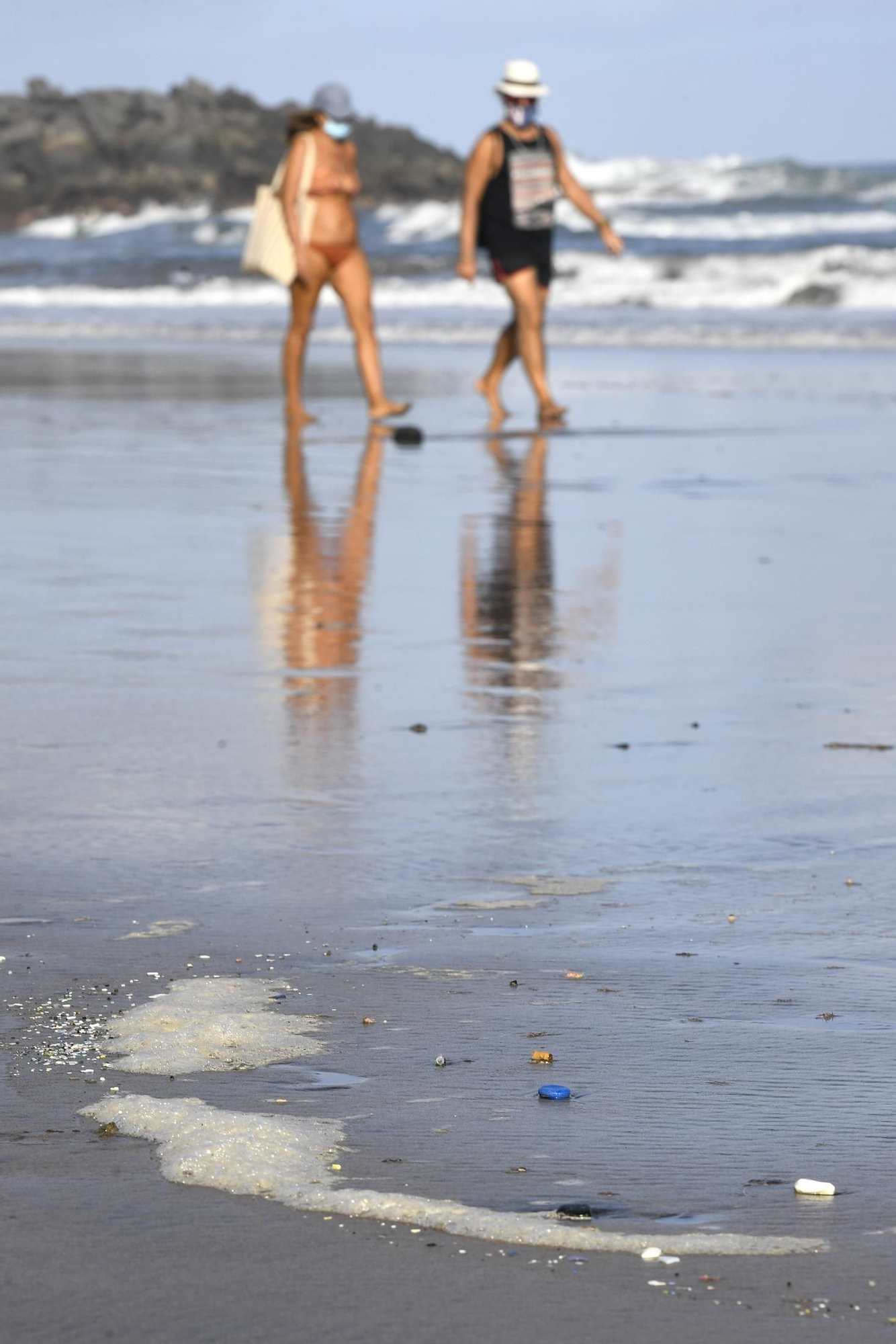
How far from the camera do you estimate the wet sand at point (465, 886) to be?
1.99m

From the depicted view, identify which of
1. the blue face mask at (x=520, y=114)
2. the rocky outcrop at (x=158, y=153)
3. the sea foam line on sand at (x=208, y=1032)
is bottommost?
the sea foam line on sand at (x=208, y=1032)

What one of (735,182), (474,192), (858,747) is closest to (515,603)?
(858,747)

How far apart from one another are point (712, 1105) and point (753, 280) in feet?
100

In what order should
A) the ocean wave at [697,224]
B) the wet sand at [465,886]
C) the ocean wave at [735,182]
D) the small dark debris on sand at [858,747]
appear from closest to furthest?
the wet sand at [465,886], the small dark debris on sand at [858,747], the ocean wave at [697,224], the ocean wave at [735,182]

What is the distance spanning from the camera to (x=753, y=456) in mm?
10617

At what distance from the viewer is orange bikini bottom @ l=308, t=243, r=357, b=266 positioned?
11.5m

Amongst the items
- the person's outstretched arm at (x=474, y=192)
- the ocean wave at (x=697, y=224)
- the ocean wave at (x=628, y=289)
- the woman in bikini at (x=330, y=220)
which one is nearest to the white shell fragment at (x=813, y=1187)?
the woman in bikini at (x=330, y=220)

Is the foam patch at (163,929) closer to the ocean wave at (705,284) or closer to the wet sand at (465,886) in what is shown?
the wet sand at (465,886)

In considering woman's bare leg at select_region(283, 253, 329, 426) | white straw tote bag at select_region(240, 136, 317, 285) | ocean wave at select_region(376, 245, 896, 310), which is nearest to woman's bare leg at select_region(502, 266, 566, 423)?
woman's bare leg at select_region(283, 253, 329, 426)

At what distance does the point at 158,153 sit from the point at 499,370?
207 feet

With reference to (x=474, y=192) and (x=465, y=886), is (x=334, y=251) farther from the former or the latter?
(x=465, y=886)

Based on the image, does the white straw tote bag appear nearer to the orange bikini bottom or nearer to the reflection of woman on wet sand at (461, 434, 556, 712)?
the orange bikini bottom

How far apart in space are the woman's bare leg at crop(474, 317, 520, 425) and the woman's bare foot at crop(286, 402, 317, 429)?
105cm

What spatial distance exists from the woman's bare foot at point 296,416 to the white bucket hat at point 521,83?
6.30 ft
